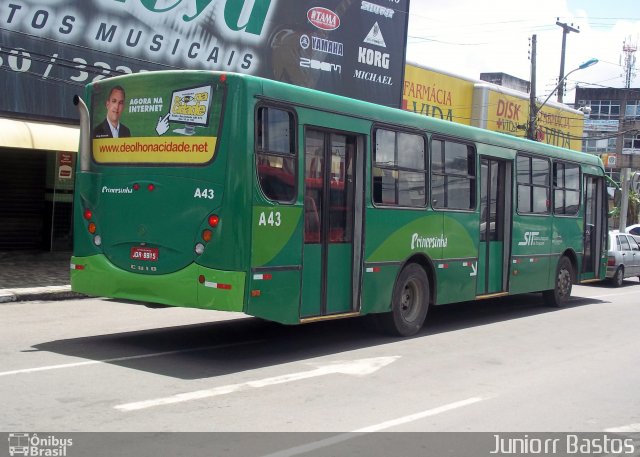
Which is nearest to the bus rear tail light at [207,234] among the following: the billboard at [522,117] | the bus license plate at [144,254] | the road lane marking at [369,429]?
the bus license plate at [144,254]

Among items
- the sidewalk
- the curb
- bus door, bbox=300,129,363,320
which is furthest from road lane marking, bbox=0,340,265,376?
the sidewalk

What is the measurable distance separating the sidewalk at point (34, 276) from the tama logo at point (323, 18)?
935 cm

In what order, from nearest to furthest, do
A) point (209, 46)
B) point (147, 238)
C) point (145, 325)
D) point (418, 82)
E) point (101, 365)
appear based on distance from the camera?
point (101, 365) → point (147, 238) → point (145, 325) → point (209, 46) → point (418, 82)

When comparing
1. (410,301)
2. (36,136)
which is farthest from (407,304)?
(36,136)

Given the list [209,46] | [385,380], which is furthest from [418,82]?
[385,380]

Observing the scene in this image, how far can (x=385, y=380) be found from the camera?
7934 millimetres

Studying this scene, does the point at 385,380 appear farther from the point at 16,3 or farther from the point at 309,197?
the point at 16,3

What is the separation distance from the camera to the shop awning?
46.0 feet

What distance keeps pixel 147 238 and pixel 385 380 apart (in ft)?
10.1

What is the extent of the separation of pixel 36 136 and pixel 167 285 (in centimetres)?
783

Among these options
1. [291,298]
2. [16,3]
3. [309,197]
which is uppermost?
[16,3]

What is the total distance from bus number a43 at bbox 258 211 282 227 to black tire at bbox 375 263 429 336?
2651mm

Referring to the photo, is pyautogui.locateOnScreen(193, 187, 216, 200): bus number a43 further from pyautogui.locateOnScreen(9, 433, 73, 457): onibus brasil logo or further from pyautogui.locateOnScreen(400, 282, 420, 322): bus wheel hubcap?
pyautogui.locateOnScreen(400, 282, 420, 322): bus wheel hubcap

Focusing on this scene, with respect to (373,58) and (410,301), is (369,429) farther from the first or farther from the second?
(373,58)
